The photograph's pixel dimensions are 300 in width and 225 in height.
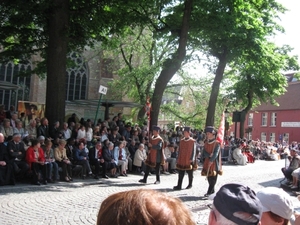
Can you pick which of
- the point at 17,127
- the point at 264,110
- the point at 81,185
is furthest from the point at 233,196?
the point at 264,110

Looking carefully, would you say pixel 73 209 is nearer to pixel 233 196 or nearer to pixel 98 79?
pixel 233 196

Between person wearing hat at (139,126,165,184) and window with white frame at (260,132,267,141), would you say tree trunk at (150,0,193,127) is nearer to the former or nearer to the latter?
person wearing hat at (139,126,165,184)

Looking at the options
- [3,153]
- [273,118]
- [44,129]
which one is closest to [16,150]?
[3,153]

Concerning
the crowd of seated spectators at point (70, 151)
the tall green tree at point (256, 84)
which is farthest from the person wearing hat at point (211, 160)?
the tall green tree at point (256, 84)

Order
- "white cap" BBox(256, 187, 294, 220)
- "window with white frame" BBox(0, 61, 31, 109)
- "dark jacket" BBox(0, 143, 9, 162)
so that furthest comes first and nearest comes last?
1. "window with white frame" BBox(0, 61, 31, 109)
2. "dark jacket" BBox(0, 143, 9, 162)
3. "white cap" BBox(256, 187, 294, 220)

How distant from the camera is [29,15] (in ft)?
53.0

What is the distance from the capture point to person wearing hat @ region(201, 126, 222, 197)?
34.5 ft

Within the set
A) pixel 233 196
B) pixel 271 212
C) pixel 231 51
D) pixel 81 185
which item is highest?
pixel 231 51

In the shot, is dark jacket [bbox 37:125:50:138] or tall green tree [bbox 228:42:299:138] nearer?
dark jacket [bbox 37:125:50:138]

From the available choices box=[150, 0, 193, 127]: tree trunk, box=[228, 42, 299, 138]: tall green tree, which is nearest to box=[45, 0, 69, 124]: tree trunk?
box=[150, 0, 193, 127]: tree trunk

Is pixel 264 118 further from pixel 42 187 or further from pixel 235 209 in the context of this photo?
pixel 235 209

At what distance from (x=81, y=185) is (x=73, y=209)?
12.8ft

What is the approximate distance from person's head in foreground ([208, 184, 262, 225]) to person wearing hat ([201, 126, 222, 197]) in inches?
316

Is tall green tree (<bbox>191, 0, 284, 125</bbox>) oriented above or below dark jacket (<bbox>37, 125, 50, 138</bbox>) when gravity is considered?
above
